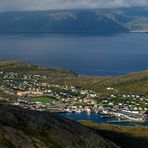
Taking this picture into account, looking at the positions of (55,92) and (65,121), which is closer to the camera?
(65,121)

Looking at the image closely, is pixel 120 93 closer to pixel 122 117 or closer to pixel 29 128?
pixel 122 117

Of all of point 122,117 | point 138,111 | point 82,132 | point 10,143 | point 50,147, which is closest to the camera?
point 10,143

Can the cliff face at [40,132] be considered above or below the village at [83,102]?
above

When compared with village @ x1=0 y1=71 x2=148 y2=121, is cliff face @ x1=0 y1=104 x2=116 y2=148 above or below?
above

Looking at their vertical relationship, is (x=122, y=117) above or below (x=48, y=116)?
below

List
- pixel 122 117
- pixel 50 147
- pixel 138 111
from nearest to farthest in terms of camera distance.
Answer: pixel 50 147 < pixel 122 117 < pixel 138 111

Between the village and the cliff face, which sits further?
the village

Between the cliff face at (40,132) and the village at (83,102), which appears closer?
the cliff face at (40,132)

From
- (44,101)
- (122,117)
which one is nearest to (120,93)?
(44,101)
